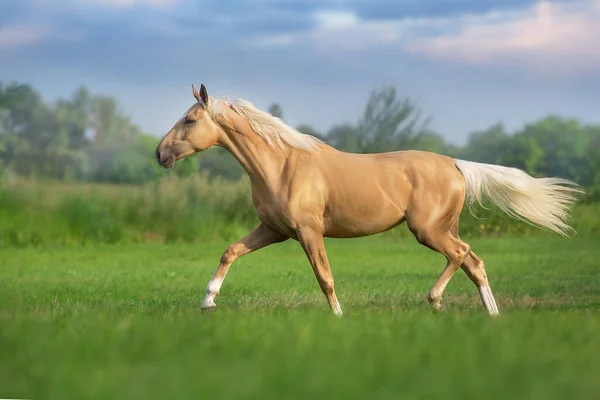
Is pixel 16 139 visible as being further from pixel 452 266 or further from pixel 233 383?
pixel 233 383

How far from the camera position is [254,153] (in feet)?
29.1

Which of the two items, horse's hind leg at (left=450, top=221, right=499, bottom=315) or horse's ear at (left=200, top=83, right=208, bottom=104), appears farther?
horse's hind leg at (left=450, top=221, right=499, bottom=315)

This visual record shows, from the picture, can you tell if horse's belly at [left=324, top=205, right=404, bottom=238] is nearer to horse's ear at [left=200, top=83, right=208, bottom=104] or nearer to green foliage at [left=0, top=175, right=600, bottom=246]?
horse's ear at [left=200, top=83, right=208, bottom=104]

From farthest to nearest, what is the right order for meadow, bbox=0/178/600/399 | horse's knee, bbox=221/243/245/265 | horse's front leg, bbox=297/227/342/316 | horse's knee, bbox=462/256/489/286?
horse's knee, bbox=462/256/489/286 < horse's knee, bbox=221/243/245/265 < horse's front leg, bbox=297/227/342/316 < meadow, bbox=0/178/600/399

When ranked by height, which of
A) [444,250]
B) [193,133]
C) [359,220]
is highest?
[193,133]

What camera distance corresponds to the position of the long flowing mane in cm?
891

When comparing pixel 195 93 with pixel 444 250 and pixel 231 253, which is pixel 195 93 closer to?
pixel 231 253

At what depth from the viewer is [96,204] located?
2128 cm

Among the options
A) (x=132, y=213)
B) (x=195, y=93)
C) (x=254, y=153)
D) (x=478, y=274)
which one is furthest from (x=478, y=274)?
(x=132, y=213)

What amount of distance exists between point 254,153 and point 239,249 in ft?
3.05

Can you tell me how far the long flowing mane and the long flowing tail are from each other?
1.65 m

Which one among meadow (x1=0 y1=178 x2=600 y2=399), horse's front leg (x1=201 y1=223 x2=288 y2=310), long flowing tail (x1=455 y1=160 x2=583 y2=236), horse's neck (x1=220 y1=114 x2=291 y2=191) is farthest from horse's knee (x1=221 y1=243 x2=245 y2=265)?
long flowing tail (x1=455 y1=160 x2=583 y2=236)

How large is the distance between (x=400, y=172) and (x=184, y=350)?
13.1 feet

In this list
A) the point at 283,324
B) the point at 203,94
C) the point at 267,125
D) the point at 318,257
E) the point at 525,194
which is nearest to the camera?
the point at 283,324
